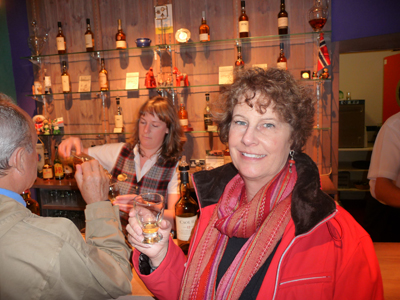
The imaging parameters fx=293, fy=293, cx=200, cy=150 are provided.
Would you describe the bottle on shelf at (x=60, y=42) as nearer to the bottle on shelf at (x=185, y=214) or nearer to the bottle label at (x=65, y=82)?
the bottle label at (x=65, y=82)

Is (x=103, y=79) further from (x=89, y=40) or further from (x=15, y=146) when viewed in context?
(x=15, y=146)

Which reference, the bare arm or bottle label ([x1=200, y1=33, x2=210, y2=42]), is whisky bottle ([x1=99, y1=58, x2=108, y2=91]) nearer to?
bottle label ([x1=200, y1=33, x2=210, y2=42])

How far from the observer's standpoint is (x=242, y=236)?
1.13m

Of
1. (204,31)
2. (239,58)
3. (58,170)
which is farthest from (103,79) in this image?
(239,58)

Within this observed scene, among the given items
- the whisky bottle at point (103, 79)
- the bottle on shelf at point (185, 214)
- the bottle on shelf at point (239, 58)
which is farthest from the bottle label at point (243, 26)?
the bottle on shelf at point (185, 214)

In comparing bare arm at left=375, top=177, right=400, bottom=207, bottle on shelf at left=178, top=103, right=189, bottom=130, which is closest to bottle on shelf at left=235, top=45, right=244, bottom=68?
bottle on shelf at left=178, top=103, right=189, bottom=130

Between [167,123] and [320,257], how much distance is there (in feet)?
5.74

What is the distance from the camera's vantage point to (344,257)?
94cm

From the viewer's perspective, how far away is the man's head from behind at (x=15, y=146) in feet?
3.22

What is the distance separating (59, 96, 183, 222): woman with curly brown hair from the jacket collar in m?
0.95

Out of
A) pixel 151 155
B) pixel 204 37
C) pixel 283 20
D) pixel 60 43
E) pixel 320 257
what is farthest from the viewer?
pixel 60 43

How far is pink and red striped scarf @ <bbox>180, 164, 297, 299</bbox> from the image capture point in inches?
41.0

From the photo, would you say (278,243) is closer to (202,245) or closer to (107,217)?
(202,245)

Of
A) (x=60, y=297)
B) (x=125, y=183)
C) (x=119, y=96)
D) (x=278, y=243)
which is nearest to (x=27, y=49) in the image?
(x=119, y=96)
